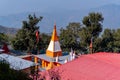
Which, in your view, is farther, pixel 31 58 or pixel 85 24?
pixel 85 24

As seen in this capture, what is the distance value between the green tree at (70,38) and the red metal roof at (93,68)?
13.4 m

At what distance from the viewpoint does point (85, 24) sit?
2544 centimetres

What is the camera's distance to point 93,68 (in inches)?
514

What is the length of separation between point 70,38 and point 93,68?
15.2m

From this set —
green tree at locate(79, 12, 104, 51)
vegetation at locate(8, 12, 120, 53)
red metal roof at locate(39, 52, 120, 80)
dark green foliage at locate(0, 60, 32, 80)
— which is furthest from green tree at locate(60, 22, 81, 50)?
dark green foliage at locate(0, 60, 32, 80)

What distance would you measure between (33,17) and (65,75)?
1493 centimetres

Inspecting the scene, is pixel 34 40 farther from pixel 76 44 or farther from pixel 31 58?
pixel 76 44

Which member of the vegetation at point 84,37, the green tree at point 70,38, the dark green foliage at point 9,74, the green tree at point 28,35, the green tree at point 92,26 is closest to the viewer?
the dark green foliage at point 9,74

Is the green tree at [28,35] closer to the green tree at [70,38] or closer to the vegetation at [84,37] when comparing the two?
the vegetation at [84,37]

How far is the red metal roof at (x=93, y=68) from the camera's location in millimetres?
11992

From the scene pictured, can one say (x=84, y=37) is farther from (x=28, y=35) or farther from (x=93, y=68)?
(x=93, y=68)

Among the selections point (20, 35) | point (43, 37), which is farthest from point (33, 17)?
point (43, 37)

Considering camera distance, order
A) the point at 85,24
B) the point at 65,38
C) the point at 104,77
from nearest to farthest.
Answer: the point at 104,77
the point at 85,24
the point at 65,38

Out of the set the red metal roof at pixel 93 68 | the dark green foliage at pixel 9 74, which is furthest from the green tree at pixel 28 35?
the dark green foliage at pixel 9 74
